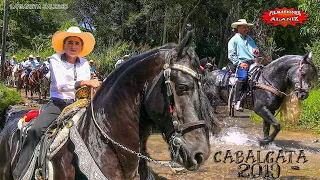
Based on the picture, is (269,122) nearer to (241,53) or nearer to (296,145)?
(296,145)

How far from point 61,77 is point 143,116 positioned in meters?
0.96

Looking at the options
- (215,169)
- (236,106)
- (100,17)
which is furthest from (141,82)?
(100,17)

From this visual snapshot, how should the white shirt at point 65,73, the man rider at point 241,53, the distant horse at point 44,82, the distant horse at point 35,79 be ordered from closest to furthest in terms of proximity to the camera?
the white shirt at point 65,73
the man rider at point 241,53
the distant horse at point 44,82
the distant horse at point 35,79

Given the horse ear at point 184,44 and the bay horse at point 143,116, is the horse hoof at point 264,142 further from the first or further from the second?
the horse ear at point 184,44

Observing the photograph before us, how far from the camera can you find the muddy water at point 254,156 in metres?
6.89

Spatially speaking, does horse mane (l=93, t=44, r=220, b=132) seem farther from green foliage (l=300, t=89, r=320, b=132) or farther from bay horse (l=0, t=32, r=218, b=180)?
green foliage (l=300, t=89, r=320, b=132)

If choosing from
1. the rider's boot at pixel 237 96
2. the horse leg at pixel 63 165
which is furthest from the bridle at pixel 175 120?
the rider's boot at pixel 237 96

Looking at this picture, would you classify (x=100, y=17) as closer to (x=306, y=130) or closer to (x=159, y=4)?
(x=159, y=4)

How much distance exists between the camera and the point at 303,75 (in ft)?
27.2

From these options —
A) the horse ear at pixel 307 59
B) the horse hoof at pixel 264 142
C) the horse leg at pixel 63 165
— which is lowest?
the horse hoof at pixel 264 142

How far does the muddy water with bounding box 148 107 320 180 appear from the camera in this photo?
22.6 ft

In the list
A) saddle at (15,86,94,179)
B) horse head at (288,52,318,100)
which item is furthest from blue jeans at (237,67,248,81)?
saddle at (15,86,94,179)

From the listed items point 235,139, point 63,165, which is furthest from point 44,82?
point 63,165

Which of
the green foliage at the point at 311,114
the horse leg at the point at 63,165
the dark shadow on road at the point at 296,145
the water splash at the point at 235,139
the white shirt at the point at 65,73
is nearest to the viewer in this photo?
the horse leg at the point at 63,165
